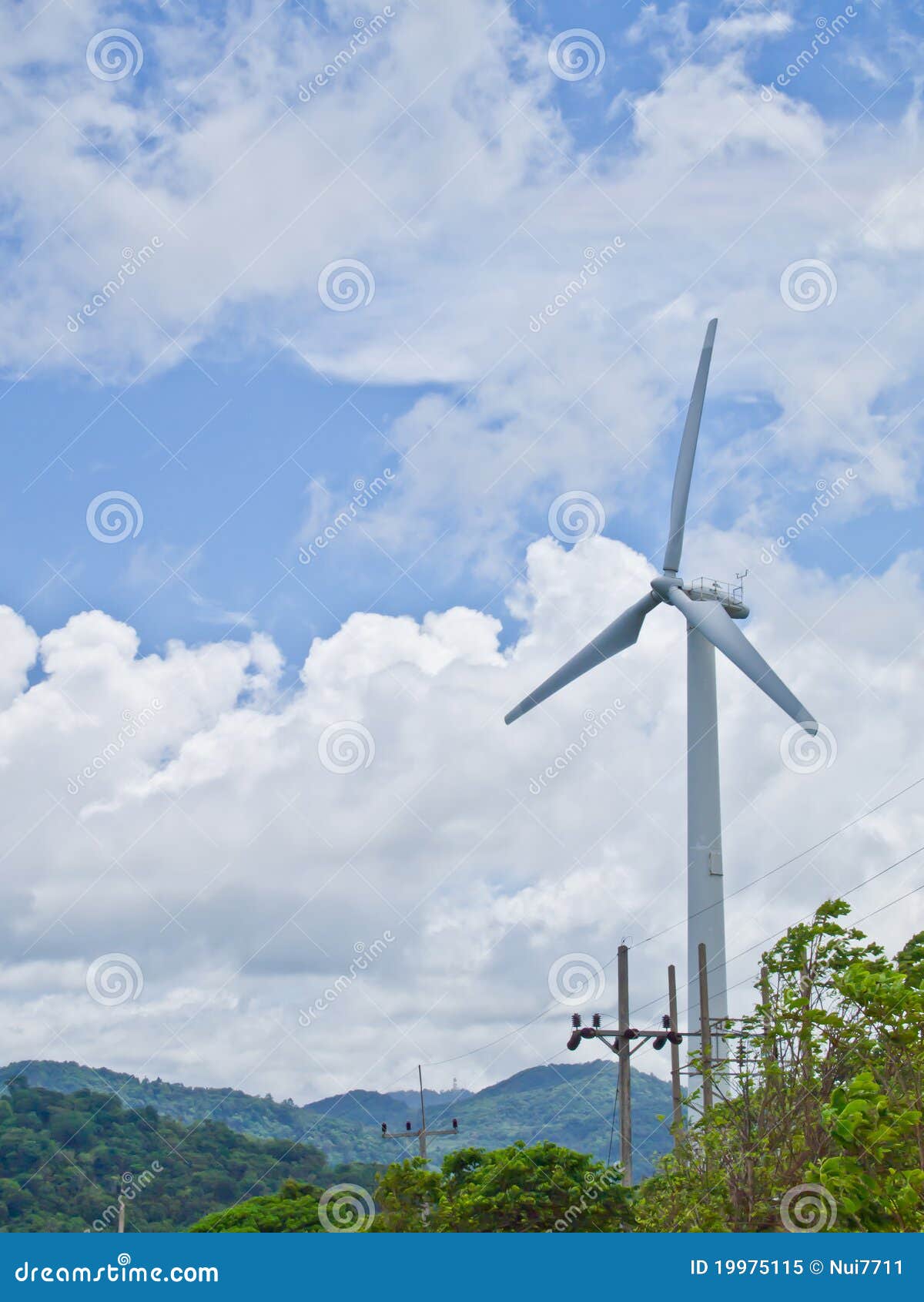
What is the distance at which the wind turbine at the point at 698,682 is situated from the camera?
46.2m

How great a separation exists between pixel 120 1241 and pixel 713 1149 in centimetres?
1198

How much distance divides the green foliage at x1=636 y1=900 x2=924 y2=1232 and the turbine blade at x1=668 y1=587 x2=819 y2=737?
21572mm

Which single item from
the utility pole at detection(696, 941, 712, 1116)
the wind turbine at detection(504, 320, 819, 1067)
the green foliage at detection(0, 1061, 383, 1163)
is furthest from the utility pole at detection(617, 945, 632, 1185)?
the green foliage at detection(0, 1061, 383, 1163)

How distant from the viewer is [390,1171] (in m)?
35.1

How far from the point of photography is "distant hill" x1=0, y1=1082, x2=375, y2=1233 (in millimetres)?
76500

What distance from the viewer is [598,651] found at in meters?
49.5

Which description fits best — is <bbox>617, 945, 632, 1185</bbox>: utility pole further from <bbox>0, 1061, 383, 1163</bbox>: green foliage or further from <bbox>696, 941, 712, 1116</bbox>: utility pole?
<bbox>0, 1061, 383, 1163</bbox>: green foliage

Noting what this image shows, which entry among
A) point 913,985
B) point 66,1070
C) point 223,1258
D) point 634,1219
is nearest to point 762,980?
point 913,985

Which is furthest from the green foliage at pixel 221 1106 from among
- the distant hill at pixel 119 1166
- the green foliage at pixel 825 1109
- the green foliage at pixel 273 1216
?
the green foliage at pixel 825 1109

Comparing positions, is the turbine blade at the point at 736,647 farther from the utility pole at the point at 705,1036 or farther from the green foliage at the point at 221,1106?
the green foliage at the point at 221,1106

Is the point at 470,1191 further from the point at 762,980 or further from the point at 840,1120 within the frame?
the point at 840,1120

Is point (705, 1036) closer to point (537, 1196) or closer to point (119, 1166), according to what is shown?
point (537, 1196)

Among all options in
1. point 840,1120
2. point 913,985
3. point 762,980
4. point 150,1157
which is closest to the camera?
point 840,1120

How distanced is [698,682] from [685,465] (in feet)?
25.1
